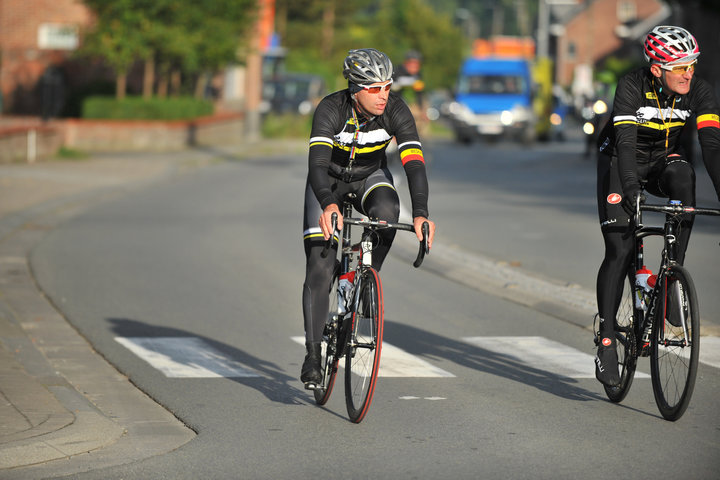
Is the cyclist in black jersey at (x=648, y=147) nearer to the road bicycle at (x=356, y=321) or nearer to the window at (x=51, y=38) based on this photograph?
the road bicycle at (x=356, y=321)

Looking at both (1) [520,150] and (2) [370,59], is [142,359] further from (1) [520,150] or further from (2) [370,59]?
(1) [520,150]

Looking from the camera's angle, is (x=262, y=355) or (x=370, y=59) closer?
(x=370, y=59)

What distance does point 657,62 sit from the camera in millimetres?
6254

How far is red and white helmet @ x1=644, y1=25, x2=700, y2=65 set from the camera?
6.19m

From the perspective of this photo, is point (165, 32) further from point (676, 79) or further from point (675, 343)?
point (675, 343)

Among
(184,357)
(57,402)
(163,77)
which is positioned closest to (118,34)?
(163,77)

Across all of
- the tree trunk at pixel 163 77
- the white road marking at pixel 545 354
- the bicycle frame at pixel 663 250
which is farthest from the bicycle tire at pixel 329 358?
the tree trunk at pixel 163 77

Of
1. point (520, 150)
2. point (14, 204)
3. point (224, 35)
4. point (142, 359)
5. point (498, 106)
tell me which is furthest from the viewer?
point (498, 106)

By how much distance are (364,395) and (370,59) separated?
1594 millimetres

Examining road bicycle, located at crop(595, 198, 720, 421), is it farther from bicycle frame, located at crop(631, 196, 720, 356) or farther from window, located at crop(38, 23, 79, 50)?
window, located at crop(38, 23, 79, 50)

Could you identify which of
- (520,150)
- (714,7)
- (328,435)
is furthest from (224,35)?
(328,435)

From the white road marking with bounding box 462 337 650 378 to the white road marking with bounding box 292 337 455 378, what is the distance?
0.58 meters

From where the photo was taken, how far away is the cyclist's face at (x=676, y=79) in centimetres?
624

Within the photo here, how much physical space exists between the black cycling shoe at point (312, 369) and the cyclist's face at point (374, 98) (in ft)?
3.98
